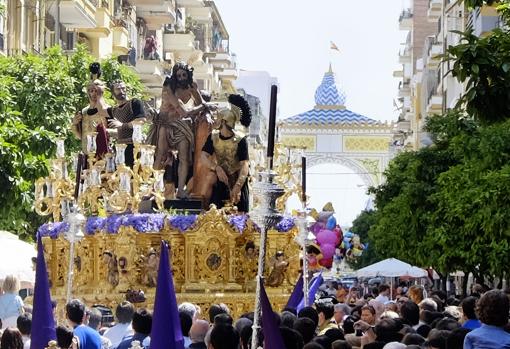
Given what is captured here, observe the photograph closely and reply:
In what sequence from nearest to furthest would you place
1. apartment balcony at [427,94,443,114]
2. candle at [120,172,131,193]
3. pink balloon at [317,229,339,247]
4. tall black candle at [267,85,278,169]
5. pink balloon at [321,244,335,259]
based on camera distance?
tall black candle at [267,85,278,169]
candle at [120,172,131,193]
pink balloon at [321,244,335,259]
pink balloon at [317,229,339,247]
apartment balcony at [427,94,443,114]

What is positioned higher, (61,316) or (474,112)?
(474,112)

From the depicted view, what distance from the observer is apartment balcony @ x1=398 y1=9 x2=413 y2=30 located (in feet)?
335

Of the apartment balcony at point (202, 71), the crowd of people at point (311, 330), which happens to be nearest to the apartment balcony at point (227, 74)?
the apartment balcony at point (202, 71)

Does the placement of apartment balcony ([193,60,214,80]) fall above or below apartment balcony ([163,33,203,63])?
below

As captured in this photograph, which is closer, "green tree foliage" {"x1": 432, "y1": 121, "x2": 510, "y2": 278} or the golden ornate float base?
the golden ornate float base

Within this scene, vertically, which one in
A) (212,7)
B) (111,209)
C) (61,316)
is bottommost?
(61,316)

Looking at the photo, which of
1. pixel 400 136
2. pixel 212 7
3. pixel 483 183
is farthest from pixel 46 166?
pixel 400 136

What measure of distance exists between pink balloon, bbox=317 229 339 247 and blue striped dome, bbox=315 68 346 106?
84932 millimetres

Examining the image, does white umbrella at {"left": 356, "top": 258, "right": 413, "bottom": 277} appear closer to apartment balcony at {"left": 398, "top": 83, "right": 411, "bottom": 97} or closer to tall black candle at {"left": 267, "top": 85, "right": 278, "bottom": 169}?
tall black candle at {"left": 267, "top": 85, "right": 278, "bottom": 169}

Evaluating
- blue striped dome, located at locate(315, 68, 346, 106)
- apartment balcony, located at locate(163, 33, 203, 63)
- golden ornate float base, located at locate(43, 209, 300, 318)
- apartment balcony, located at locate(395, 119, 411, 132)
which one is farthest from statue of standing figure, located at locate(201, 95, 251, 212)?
blue striped dome, located at locate(315, 68, 346, 106)

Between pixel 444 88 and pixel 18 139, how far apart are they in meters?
43.0

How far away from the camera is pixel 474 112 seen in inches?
621

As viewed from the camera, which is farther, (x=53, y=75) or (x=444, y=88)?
(x=444, y=88)

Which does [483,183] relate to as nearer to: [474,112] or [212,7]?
[474,112]
